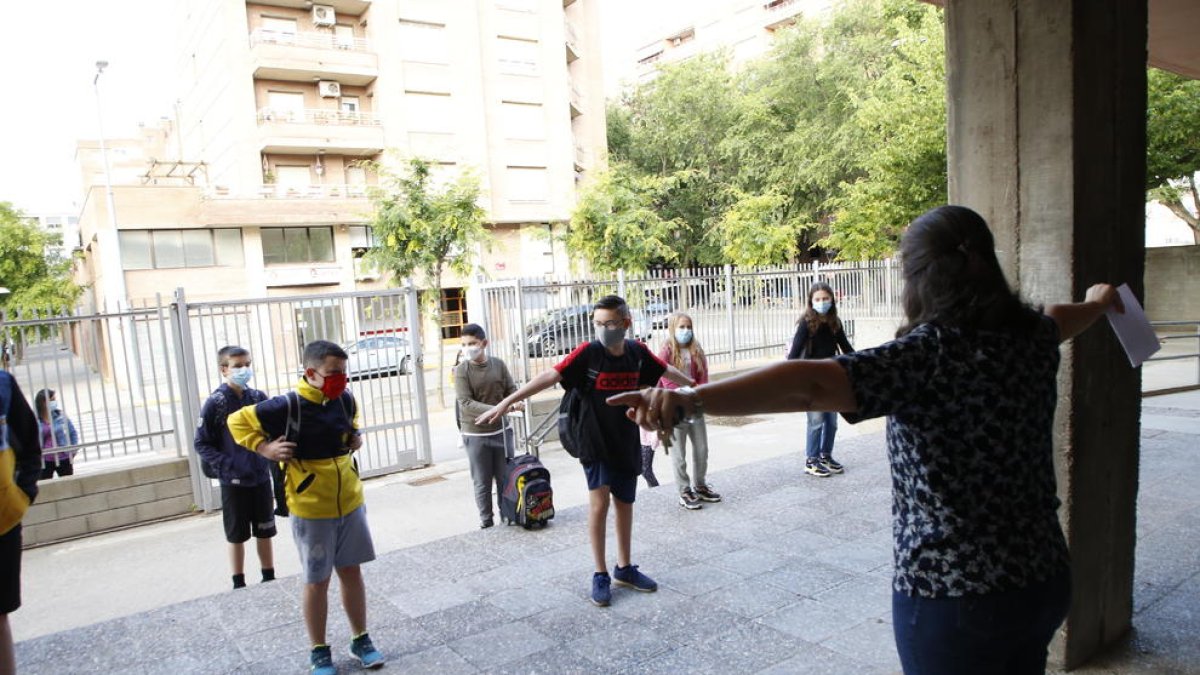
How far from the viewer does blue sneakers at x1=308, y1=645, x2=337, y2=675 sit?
386 centimetres

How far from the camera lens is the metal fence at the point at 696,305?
10656 millimetres

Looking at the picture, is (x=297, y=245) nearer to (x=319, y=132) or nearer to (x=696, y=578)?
(x=319, y=132)

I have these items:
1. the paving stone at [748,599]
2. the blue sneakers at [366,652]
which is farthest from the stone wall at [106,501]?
the paving stone at [748,599]

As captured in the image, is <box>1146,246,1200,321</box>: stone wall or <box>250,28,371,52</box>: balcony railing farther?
<box>250,28,371,52</box>: balcony railing

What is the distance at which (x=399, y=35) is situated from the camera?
30203mm

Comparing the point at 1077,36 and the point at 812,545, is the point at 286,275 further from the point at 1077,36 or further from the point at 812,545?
the point at 1077,36

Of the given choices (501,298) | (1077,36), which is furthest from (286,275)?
(1077,36)

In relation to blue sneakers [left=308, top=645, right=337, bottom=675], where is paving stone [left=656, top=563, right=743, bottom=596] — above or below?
below

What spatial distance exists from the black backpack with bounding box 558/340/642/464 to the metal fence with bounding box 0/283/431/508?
131 inches

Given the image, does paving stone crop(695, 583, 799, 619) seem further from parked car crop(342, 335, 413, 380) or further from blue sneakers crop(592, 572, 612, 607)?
parked car crop(342, 335, 413, 380)

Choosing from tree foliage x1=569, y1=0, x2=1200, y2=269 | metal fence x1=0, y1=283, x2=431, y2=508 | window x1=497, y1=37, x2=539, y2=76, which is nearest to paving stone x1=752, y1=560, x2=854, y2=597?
metal fence x1=0, y1=283, x2=431, y2=508

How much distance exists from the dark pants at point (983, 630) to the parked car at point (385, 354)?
855 centimetres

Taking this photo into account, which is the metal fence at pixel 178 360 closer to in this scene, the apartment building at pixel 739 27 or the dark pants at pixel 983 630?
the dark pants at pixel 983 630

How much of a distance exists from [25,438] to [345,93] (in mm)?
30160
